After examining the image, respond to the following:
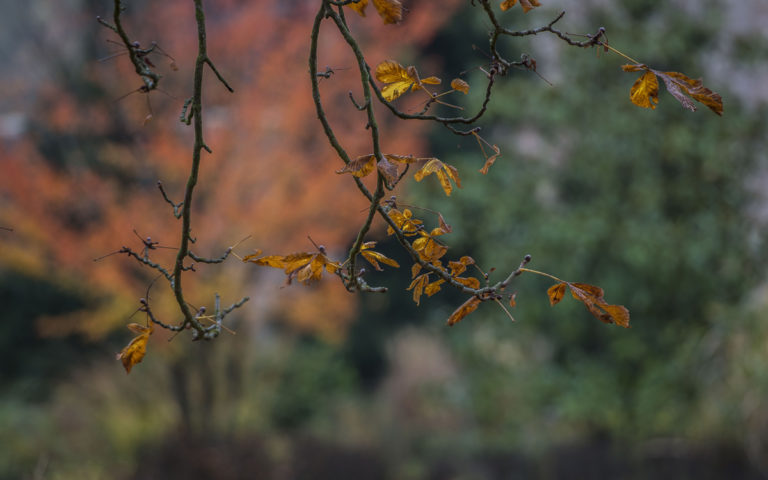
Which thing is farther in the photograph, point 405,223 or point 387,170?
point 405,223

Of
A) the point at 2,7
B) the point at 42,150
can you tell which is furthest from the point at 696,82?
the point at 2,7

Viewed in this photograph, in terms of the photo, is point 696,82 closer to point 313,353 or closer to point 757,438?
point 757,438

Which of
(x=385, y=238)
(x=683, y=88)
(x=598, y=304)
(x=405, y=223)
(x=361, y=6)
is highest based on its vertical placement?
(x=385, y=238)

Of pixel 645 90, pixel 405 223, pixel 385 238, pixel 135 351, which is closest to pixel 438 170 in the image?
pixel 405 223

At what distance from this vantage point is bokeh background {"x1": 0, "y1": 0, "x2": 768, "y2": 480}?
5.55 m

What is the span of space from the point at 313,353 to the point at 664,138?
5.05 m

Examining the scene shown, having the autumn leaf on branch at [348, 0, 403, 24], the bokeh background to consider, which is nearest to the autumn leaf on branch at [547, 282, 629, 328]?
the autumn leaf on branch at [348, 0, 403, 24]

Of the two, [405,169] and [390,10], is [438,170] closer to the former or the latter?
[405,169]

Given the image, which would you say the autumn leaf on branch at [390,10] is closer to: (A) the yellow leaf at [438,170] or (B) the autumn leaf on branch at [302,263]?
(A) the yellow leaf at [438,170]

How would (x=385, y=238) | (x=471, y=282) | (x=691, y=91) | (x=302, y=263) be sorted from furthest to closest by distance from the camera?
(x=385, y=238) → (x=471, y=282) → (x=302, y=263) → (x=691, y=91)

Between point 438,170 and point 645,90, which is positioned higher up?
point 438,170

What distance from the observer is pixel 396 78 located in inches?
45.0

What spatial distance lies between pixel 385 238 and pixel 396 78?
537 centimetres

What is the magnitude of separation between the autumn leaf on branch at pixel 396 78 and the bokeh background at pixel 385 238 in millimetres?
4119
